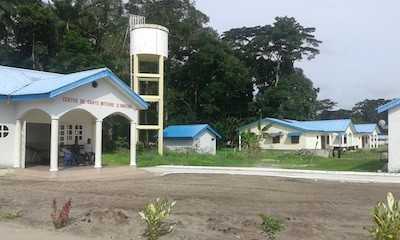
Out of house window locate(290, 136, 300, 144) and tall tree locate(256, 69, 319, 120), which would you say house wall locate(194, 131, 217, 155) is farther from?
tall tree locate(256, 69, 319, 120)

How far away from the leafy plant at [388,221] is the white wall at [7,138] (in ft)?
58.5

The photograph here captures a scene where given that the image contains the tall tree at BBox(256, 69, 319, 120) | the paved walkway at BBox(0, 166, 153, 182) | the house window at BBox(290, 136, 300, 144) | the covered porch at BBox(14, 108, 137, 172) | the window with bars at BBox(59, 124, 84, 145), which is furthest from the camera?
the tall tree at BBox(256, 69, 319, 120)

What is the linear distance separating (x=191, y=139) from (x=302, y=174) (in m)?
23.5

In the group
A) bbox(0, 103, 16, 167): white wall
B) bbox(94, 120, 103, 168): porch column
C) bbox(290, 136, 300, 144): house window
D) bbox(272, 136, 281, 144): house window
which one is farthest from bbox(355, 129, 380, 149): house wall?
bbox(0, 103, 16, 167): white wall

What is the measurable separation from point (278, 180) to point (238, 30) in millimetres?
54270

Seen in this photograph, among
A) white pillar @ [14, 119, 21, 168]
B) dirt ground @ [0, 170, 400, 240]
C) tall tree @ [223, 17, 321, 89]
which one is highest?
tall tree @ [223, 17, 321, 89]

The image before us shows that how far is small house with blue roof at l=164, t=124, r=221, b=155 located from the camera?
144 ft

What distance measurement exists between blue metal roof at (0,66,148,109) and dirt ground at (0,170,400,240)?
372 centimetres

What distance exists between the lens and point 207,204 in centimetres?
1209

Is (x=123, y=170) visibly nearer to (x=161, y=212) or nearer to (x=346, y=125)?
(x=161, y=212)

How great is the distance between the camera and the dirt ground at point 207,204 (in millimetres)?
8930

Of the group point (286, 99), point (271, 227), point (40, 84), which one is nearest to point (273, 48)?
point (286, 99)

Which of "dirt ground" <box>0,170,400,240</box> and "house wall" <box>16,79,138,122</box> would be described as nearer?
"dirt ground" <box>0,170,400,240</box>

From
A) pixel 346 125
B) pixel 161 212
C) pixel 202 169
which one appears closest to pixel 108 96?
pixel 202 169
